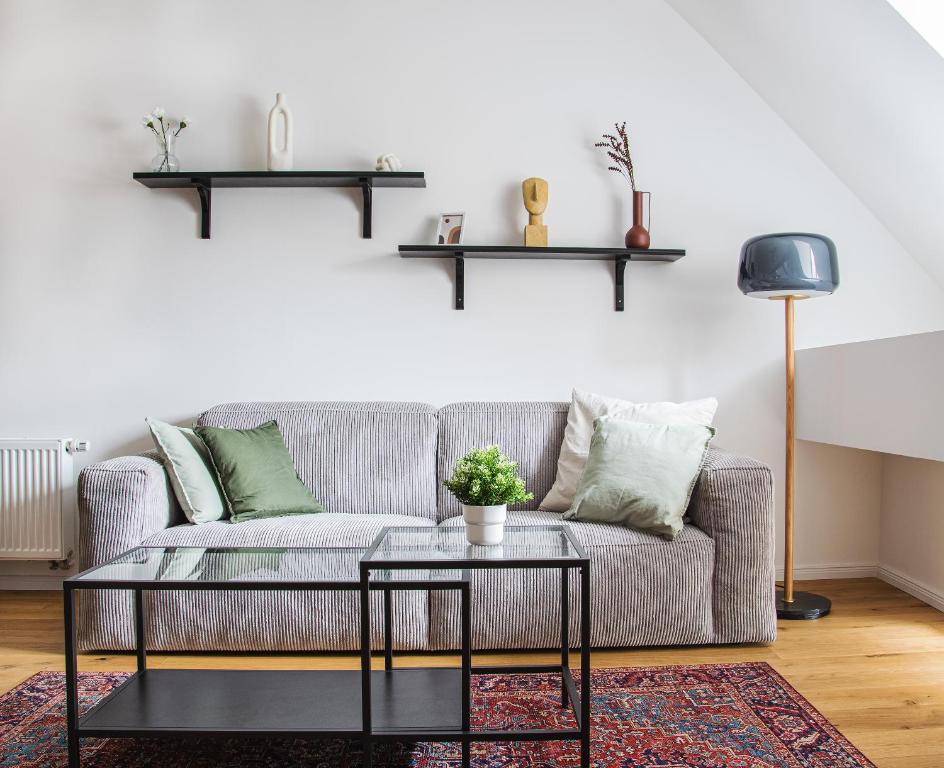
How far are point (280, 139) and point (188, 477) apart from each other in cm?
143

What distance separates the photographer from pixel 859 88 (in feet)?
8.87

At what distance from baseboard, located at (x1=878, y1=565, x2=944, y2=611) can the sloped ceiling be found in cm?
128

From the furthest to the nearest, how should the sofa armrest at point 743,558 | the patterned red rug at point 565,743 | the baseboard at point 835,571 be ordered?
1. the baseboard at point 835,571
2. the sofa armrest at point 743,558
3. the patterned red rug at point 565,743

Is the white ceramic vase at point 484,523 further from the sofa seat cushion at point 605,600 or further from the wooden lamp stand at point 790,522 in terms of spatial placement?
the wooden lamp stand at point 790,522

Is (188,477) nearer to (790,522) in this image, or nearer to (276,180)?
(276,180)

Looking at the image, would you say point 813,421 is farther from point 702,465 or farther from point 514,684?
point 514,684

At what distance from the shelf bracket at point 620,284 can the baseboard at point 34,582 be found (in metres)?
2.60

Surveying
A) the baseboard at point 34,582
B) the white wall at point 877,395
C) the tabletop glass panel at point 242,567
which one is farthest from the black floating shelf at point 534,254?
the baseboard at point 34,582

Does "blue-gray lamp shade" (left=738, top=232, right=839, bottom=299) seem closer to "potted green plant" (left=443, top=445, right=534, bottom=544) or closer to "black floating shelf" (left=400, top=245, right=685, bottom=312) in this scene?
"black floating shelf" (left=400, top=245, right=685, bottom=312)

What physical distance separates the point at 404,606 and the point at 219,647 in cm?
60

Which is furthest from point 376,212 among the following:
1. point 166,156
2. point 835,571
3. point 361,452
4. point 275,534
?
point 835,571

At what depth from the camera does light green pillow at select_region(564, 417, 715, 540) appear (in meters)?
2.41

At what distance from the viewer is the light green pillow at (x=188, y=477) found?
2508mm

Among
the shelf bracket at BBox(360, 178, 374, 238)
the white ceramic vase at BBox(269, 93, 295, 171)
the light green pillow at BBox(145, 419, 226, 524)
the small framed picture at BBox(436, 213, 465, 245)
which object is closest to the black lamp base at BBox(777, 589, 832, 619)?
the small framed picture at BBox(436, 213, 465, 245)
